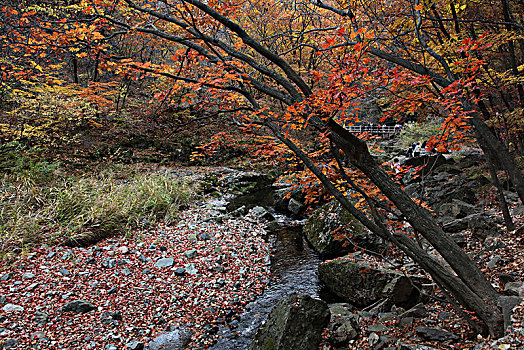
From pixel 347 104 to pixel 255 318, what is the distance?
3.29 m

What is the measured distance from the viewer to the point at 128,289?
427cm

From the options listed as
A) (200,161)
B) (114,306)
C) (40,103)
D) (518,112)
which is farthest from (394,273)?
(200,161)

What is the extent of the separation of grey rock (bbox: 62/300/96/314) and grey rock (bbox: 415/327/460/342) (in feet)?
13.0

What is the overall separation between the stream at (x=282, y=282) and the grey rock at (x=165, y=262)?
5.23 feet

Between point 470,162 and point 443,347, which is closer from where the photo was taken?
point 443,347

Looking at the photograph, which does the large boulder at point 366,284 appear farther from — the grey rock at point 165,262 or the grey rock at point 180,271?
the grey rock at point 165,262

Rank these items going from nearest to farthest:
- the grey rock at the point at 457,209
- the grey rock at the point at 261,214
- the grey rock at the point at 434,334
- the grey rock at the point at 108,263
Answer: the grey rock at the point at 434,334 → the grey rock at the point at 108,263 → the grey rock at the point at 457,209 → the grey rock at the point at 261,214

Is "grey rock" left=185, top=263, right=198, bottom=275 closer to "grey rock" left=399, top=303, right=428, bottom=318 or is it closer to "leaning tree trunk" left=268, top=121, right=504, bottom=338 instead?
"grey rock" left=399, top=303, right=428, bottom=318

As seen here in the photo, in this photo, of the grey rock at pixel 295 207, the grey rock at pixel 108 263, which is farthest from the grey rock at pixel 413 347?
the grey rock at pixel 295 207

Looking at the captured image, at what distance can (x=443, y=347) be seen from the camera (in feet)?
8.50

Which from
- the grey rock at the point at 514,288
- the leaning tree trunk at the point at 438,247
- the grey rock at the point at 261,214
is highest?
the leaning tree trunk at the point at 438,247

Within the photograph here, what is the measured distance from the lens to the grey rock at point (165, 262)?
16.3ft

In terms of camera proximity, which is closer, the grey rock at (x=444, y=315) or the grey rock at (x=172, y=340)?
the grey rock at (x=444, y=315)

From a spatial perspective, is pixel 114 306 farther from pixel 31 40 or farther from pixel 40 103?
pixel 40 103
